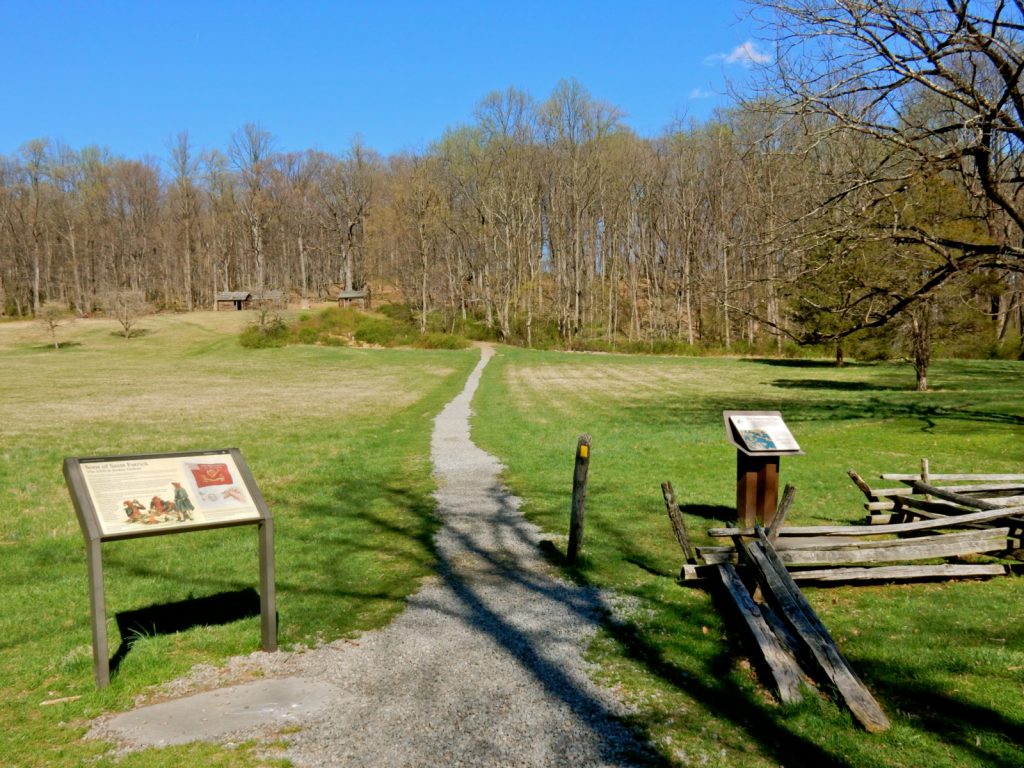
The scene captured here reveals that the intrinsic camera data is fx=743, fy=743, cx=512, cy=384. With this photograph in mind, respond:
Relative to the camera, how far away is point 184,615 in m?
6.73

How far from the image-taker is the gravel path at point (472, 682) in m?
4.29

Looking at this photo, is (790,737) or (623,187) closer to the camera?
(790,737)

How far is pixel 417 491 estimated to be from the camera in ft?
40.5

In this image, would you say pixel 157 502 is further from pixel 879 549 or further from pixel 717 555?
pixel 879 549

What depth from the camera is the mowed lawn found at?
4477mm

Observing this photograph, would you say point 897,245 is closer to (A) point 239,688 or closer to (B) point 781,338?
(A) point 239,688

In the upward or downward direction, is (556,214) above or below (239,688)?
above

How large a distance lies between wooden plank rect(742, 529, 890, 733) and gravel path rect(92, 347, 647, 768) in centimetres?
140

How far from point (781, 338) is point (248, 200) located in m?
60.8

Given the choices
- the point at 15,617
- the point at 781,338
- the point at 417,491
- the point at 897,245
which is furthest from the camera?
the point at 781,338

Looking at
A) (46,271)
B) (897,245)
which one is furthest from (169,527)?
(46,271)

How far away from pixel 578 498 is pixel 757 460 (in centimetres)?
289

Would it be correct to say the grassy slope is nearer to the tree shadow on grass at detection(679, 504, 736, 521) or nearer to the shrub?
the tree shadow on grass at detection(679, 504, 736, 521)

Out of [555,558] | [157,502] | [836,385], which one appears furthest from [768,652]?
[836,385]
